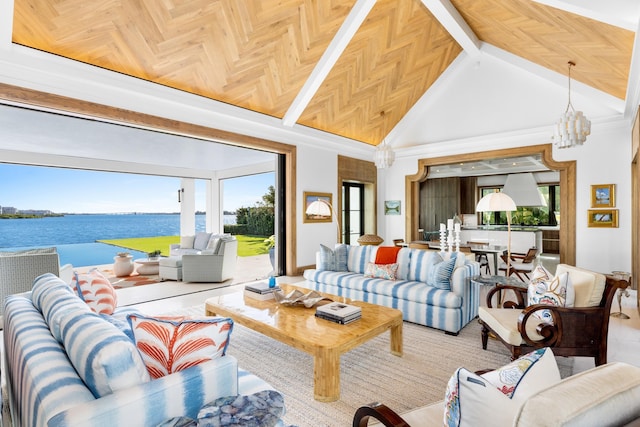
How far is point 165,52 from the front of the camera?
3.96 m

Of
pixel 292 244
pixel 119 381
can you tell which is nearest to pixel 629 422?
pixel 119 381

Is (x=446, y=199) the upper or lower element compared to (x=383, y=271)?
upper

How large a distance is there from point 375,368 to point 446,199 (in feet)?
29.7

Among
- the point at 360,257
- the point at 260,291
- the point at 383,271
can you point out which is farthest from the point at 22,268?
the point at 383,271

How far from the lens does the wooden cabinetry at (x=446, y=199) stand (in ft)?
34.9

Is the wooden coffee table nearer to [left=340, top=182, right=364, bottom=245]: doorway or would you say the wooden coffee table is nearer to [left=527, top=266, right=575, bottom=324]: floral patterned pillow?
[left=527, top=266, right=575, bottom=324]: floral patterned pillow

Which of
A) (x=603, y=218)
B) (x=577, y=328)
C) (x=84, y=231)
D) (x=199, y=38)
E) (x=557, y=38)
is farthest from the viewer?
(x=84, y=231)

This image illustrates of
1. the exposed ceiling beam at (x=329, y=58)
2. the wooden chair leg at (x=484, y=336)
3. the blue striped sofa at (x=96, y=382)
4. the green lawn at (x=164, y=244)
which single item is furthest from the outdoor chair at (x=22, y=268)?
the green lawn at (x=164, y=244)

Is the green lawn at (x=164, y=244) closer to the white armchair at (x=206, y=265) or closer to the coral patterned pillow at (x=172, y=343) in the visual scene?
the white armchair at (x=206, y=265)

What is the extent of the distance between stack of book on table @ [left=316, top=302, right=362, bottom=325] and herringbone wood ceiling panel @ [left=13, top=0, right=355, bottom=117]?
3.48 m

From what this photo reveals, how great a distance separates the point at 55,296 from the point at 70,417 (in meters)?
1.04

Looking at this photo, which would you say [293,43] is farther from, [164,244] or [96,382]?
[164,244]

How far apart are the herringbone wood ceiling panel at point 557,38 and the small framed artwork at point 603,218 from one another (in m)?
1.84

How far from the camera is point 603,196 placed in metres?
5.55
